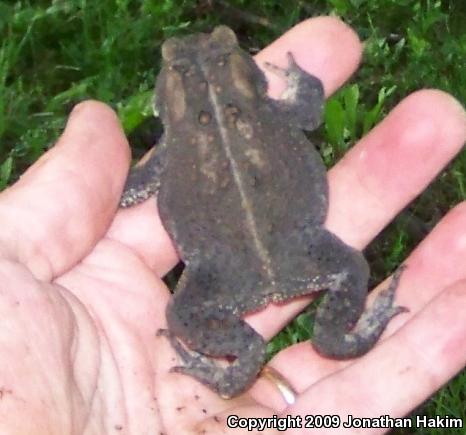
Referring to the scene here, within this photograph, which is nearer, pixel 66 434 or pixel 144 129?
pixel 66 434

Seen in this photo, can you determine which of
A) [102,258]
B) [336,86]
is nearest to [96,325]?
[102,258]

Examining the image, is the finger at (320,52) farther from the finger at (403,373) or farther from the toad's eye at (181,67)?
the finger at (403,373)

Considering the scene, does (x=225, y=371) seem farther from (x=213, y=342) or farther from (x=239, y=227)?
(x=239, y=227)

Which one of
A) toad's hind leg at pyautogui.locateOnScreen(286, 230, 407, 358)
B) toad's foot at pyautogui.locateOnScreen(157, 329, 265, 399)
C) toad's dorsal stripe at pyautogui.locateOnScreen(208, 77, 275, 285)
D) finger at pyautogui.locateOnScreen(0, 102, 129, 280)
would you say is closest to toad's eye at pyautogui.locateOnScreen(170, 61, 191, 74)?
toad's dorsal stripe at pyautogui.locateOnScreen(208, 77, 275, 285)

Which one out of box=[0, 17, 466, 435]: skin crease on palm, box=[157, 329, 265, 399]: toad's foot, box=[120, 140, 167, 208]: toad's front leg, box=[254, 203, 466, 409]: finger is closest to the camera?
box=[0, 17, 466, 435]: skin crease on palm

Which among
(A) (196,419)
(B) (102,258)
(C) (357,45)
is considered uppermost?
(C) (357,45)

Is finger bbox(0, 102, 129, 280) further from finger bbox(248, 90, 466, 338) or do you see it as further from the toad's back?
finger bbox(248, 90, 466, 338)

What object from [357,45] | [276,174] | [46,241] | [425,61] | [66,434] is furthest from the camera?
[425,61]

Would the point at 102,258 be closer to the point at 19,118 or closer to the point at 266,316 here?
the point at 266,316
